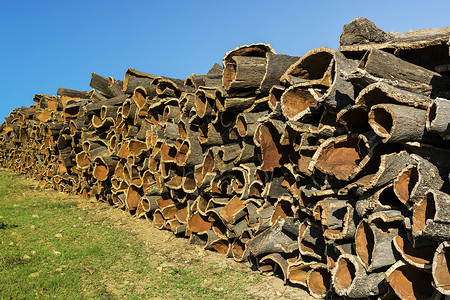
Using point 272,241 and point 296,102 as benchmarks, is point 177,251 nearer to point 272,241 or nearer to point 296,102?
point 272,241

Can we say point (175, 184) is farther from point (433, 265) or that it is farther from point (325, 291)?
point (433, 265)

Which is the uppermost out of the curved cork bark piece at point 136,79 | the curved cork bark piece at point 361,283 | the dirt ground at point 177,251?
the curved cork bark piece at point 136,79

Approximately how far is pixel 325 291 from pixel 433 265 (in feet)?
5.41

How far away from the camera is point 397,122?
9.41 ft

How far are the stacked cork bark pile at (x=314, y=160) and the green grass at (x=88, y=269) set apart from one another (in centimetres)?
75

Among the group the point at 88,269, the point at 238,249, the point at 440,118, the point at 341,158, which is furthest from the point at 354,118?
the point at 88,269

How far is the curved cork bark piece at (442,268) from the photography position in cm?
261

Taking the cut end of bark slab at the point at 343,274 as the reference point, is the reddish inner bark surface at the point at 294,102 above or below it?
above

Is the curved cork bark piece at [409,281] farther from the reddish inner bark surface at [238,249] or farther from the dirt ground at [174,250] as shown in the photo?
the reddish inner bark surface at [238,249]

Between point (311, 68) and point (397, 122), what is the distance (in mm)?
1593

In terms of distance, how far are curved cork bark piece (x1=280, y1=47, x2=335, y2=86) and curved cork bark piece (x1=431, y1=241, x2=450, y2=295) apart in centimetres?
193

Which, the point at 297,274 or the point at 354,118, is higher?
the point at 354,118

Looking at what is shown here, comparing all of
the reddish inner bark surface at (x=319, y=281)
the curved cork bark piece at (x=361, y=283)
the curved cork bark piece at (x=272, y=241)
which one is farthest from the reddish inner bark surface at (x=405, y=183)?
the curved cork bark piece at (x=272, y=241)

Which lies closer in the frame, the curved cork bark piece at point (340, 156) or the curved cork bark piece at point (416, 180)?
the curved cork bark piece at point (416, 180)
